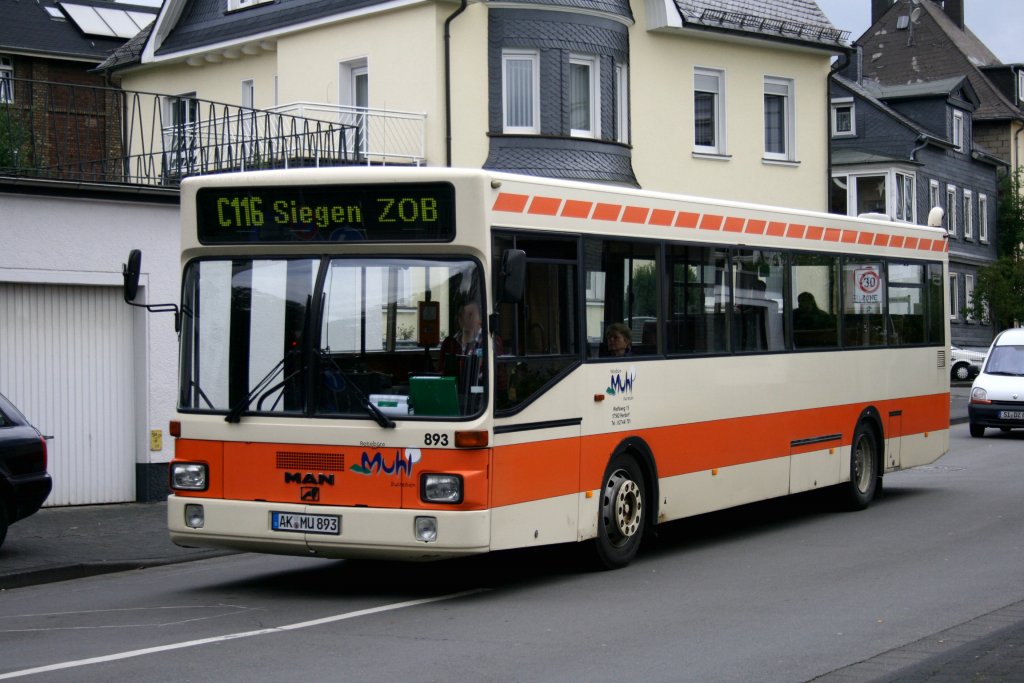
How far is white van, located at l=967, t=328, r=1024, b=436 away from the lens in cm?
2597

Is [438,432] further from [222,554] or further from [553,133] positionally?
[553,133]

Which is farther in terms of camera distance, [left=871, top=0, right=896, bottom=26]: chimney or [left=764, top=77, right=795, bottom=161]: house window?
[left=871, top=0, right=896, bottom=26]: chimney

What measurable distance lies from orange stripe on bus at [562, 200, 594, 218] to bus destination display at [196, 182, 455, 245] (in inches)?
52.0

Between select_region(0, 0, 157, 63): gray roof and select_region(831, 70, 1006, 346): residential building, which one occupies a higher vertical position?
select_region(0, 0, 157, 63): gray roof

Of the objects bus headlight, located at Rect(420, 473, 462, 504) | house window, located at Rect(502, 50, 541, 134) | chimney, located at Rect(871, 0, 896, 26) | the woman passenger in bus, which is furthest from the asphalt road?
chimney, located at Rect(871, 0, 896, 26)

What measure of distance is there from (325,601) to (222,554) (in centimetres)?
359

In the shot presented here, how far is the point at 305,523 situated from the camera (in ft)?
32.5

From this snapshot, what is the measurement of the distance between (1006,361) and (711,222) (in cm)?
1565

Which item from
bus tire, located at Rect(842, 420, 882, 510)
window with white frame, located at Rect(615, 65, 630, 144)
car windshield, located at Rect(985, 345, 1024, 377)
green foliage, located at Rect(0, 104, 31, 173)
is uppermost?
window with white frame, located at Rect(615, 65, 630, 144)

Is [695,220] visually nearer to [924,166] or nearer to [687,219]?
[687,219]

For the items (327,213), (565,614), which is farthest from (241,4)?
(565,614)

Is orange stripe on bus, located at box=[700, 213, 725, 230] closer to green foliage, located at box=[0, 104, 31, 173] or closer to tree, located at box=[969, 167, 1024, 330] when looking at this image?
green foliage, located at box=[0, 104, 31, 173]

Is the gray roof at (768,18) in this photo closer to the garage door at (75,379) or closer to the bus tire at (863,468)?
the bus tire at (863,468)

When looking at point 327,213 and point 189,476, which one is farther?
point 189,476
